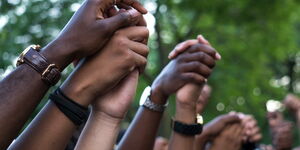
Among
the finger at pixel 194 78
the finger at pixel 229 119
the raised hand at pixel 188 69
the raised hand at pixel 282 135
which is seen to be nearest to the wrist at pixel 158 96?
the raised hand at pixel 188 69

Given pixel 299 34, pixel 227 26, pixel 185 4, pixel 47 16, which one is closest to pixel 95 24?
pixel 47 16

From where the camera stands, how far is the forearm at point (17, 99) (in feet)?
4.73

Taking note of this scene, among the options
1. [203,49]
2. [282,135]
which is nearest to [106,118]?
[203,49]

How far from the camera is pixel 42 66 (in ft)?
4.88

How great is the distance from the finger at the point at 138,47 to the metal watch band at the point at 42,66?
0.97ft

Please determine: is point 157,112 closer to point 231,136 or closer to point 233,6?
point 231,136

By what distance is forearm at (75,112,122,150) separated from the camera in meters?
1.68

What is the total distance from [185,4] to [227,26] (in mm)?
1183

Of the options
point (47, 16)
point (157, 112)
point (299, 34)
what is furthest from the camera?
point (299, 34)

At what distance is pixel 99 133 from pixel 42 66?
0.35 m

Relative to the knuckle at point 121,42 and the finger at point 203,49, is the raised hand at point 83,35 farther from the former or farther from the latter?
the finger at point 203,49

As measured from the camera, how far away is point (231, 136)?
10.5ft

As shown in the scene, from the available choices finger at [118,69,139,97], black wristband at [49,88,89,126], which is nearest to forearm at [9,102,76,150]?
black wristband at [49,88,89,126]

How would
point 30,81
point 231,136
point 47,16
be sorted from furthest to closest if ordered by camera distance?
point 47,16, point 231,136, point 30,81
